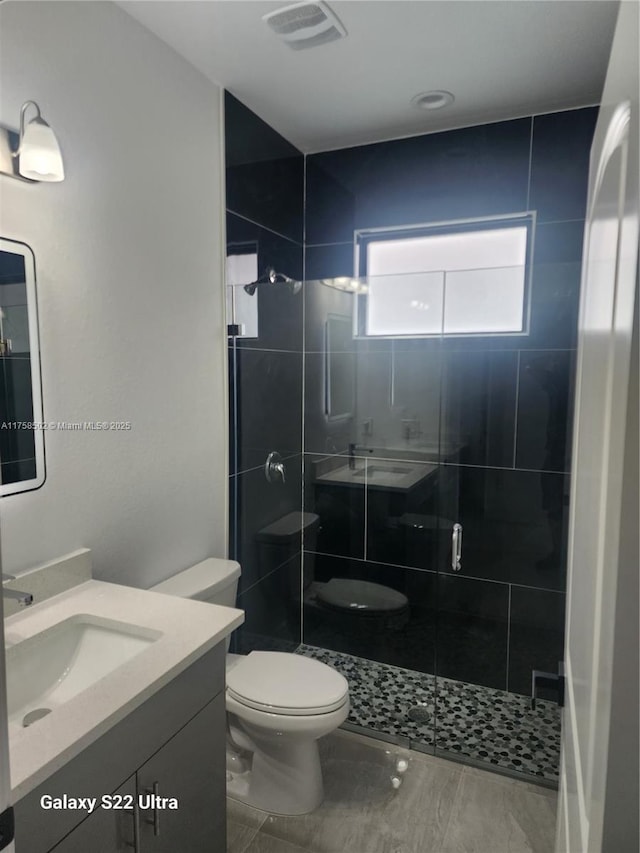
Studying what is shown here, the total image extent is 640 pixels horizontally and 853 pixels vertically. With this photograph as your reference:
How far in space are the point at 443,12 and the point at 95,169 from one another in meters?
1.18

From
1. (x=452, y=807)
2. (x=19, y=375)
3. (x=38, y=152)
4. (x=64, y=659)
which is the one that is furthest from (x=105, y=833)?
(x=38, y=152)

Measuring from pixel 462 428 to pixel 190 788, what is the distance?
1824 mm

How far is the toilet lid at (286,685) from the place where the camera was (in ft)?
5.95

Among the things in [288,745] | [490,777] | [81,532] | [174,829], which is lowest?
[490,777]

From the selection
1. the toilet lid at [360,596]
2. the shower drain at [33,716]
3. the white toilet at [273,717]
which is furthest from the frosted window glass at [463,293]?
the shower drain at [33,716]

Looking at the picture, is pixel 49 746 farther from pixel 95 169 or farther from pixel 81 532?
pixel 95 169

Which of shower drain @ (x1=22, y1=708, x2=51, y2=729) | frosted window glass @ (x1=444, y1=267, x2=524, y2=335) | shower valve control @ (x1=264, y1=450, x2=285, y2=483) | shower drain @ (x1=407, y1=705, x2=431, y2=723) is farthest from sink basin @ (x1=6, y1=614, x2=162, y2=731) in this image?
frosted window glass @ (x1=444, y1=267, x2=524, y2=335)

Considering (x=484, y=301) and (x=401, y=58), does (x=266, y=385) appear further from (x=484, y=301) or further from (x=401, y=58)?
(x=401, y=58)

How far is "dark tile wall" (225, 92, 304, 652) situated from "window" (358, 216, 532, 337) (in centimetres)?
43

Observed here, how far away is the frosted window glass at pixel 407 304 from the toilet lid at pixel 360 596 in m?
1.27

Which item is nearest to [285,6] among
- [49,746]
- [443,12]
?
[443,12]

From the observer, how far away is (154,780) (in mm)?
1236

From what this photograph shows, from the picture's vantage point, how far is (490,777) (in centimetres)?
211

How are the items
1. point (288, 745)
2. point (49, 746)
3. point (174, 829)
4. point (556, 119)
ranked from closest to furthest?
point (49, 746), point (174, 829), point (288, 745), point (556, 119)
